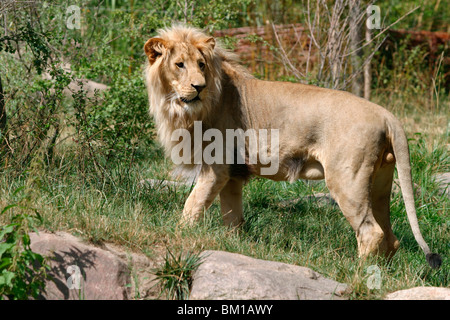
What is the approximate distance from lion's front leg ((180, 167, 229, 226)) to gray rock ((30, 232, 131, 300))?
0.91 metres

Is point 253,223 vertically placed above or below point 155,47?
below

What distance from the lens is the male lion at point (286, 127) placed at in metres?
4.25

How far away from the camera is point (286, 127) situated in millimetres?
4516

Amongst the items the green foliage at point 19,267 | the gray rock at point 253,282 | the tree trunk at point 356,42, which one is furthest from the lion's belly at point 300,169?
the tree trunk at point 356,42

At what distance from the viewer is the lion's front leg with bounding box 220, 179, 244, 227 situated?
4844mm

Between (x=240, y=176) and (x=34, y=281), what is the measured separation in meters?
1.86

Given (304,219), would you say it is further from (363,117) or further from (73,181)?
(73,181)

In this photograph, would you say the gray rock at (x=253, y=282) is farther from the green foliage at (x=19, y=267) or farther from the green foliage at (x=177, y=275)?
the green foliage at (x=19, y=267)

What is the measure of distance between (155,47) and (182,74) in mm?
295

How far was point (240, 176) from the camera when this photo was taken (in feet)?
15.4

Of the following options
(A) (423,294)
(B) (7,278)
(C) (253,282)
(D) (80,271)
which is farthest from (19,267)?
(A) (423,294)

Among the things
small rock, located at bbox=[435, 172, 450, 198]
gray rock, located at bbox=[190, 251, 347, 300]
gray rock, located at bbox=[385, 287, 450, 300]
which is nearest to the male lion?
gray rock, located at bbox=[385, 287, 450, 300]

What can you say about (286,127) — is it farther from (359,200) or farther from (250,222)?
(250,222)

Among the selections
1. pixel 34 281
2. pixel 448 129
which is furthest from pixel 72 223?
pixel 448 129
